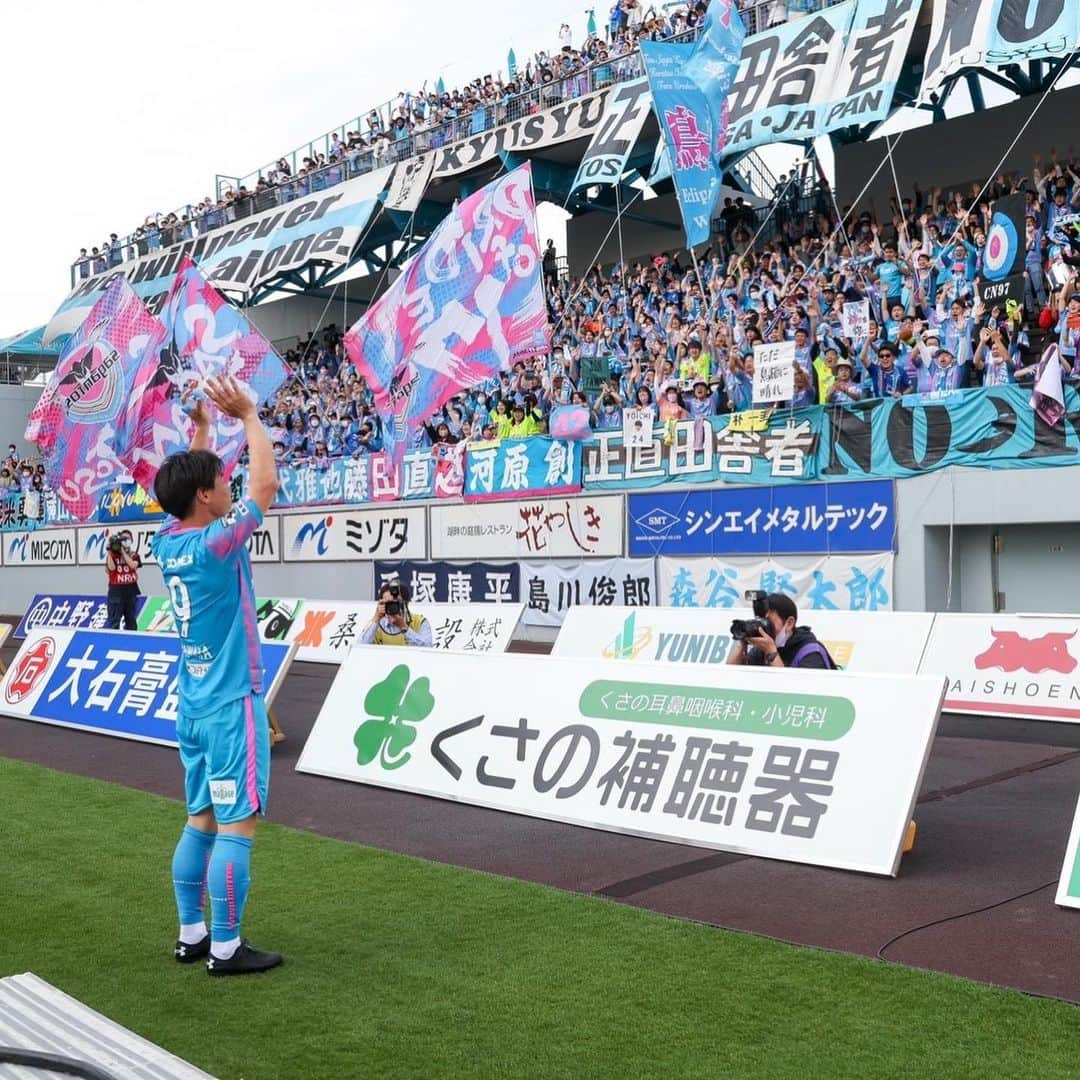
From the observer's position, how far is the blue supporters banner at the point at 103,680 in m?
11.1

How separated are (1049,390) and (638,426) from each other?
611 cm

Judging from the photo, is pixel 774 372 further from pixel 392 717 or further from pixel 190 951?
pixel 190 951

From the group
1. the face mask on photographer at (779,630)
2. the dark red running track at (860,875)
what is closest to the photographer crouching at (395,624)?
the dark red running track at (860,875)

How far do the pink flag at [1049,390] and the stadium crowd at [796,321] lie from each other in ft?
0.50

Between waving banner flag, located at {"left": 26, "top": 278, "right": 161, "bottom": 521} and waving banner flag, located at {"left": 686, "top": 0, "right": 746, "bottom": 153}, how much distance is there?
8.32 metres

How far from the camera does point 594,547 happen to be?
19.3 m

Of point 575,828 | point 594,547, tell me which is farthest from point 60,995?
point 594,547

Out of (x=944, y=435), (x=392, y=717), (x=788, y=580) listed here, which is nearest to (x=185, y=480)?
(x=392, y=717)

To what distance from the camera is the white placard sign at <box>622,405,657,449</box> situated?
60.4ft

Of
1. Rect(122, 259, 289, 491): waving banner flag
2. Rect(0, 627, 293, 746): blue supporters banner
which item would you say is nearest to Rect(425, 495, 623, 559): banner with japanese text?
Rect(122, 259, 289, 491): waving banner flag

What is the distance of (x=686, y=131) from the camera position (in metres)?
17.4

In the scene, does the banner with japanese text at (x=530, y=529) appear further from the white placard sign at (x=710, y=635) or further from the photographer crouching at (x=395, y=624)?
the photographer crouching at (x=395, y=624)

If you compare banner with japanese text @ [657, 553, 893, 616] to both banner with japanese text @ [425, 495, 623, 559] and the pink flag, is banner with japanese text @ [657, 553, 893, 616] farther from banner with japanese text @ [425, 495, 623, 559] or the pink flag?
the pink flag

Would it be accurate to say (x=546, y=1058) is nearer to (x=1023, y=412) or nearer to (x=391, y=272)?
(x=1023, y=412)
